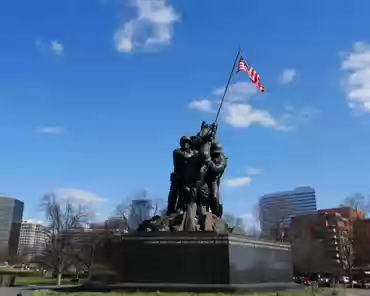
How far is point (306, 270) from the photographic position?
72625 millimetres

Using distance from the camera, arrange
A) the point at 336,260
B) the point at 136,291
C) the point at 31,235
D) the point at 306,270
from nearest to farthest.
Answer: the point at 136,291, the point at 306,270, the point at 336,260, the point at 31,235

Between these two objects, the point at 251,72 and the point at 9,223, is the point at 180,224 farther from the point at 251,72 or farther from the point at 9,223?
the point at 9,223

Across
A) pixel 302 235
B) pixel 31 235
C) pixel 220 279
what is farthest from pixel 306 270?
pixel 31 235

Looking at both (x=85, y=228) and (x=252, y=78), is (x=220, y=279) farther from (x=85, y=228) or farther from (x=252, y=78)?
(x=85, y=228)

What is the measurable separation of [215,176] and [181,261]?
275 inches

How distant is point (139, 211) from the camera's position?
6850 centimetres

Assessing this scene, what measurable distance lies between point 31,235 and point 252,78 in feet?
509

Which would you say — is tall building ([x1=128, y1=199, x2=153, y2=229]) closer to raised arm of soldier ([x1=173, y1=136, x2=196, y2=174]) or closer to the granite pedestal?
raised arm of soldier ([x1=173, y1=136, x2=196, y2=174])

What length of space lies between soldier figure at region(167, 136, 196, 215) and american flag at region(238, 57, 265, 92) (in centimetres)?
815

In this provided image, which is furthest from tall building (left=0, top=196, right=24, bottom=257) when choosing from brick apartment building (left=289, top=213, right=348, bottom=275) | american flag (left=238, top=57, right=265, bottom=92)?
american flag (left=238, top=57, right=265, bottom=92)

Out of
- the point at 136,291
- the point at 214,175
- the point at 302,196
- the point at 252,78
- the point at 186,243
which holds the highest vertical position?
the point at 302,196

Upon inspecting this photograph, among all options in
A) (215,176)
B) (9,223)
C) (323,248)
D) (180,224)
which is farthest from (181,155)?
(9,223)

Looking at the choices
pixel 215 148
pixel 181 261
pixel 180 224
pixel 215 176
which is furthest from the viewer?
pixel 215 148

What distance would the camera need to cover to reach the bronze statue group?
23969 millimetres
